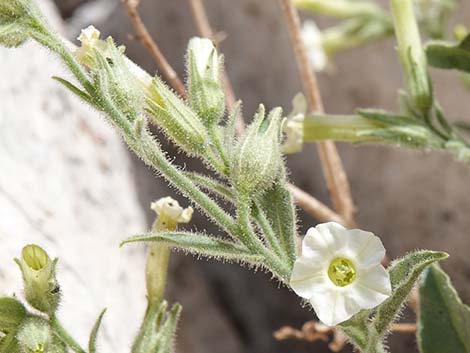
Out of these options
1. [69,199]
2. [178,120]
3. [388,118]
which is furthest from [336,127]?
[69,199]

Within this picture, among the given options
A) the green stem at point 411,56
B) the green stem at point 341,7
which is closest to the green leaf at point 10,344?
the green stem at point 411,56

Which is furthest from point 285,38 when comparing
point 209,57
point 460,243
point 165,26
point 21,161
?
point 209,57

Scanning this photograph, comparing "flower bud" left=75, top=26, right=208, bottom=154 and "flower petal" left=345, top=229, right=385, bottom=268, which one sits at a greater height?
"flower bud" left=75, top=26, right=208, bottom=154

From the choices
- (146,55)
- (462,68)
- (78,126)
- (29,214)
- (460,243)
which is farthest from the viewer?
(146,55)

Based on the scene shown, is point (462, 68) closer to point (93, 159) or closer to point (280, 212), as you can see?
point (280, 212)

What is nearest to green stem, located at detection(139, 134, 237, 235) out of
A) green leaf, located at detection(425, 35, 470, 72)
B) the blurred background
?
green leaf, located at detection(425, 35, 470, 72)

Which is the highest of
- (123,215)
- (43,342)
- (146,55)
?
(43,342)

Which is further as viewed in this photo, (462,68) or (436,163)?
(436,163)

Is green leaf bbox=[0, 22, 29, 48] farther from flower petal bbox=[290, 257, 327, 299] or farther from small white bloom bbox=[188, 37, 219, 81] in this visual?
flower petal bbox=[290, 257, 327, 299]
